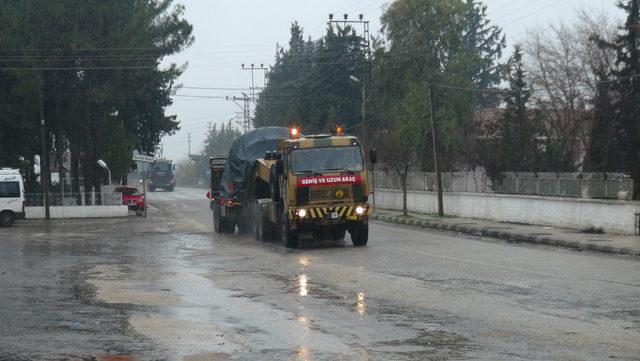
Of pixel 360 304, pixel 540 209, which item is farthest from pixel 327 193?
pixel 540 209

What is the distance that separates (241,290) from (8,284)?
4.57 metres

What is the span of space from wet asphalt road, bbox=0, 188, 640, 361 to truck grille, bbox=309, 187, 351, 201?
1.38 meters

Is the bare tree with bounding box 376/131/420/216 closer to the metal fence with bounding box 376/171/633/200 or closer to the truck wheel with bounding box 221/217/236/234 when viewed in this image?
the metal fence with bounding box 376/171/633/200

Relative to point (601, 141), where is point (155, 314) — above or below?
below

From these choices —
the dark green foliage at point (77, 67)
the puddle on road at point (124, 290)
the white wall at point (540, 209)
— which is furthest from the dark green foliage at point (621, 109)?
the dark green foliage at point (77, 67)

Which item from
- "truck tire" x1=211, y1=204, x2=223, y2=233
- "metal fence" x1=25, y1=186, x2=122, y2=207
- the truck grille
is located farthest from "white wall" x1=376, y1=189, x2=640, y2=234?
"metal fence" x1=25, y1=186, x2=122, y2=207

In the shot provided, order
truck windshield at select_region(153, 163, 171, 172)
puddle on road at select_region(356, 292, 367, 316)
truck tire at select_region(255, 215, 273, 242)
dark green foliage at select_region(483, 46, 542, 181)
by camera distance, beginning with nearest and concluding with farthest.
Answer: puddle on road at select_region(356, 292, 367, 316), truck tire at select_region(255, 215, 273, 242), dark green foliage at select_region(483, 46, 542, 181), truck windshield at select_region(153, 163, 171, 172)

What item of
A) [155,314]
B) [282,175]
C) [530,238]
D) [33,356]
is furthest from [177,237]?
[33,356]

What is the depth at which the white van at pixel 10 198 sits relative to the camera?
47.3m

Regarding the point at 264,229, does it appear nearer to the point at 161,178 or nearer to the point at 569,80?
the point at 569,80

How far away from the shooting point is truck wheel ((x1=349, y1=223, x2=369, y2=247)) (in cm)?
2619

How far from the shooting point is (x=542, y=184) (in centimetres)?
3625

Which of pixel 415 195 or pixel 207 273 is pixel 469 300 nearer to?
pixel 207 273

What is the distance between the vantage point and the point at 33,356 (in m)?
9.83
